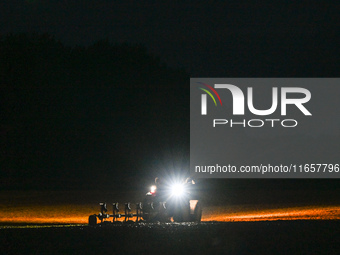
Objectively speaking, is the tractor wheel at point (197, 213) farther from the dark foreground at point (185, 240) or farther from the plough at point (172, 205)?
the dark foreground at point (185, 240)

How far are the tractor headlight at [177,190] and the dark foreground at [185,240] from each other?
4.58 metres

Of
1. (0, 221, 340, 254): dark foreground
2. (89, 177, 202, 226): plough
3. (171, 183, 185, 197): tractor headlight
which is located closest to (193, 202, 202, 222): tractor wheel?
(89, 177, 202, 226): plough

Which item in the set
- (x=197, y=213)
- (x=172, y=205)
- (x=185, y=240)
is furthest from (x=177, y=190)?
(x=185, y=240)

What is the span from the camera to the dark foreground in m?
13.8

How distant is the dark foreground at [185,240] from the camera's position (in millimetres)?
13789

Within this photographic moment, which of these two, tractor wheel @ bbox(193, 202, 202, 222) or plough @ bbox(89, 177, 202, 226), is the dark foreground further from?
tractor wheel @ bbox(193, 202, 202, 222)

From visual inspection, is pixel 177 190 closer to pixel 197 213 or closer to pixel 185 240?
pixel 197 213

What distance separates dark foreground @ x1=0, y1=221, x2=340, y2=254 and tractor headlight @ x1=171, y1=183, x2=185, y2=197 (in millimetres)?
4577

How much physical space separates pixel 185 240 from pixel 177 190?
8.91m

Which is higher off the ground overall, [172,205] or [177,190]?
[177,190]

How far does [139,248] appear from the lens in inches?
563

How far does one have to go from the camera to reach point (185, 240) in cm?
1605

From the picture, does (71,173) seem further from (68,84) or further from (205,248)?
(205,248)

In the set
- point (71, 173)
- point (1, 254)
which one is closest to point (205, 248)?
point (1, 254)
